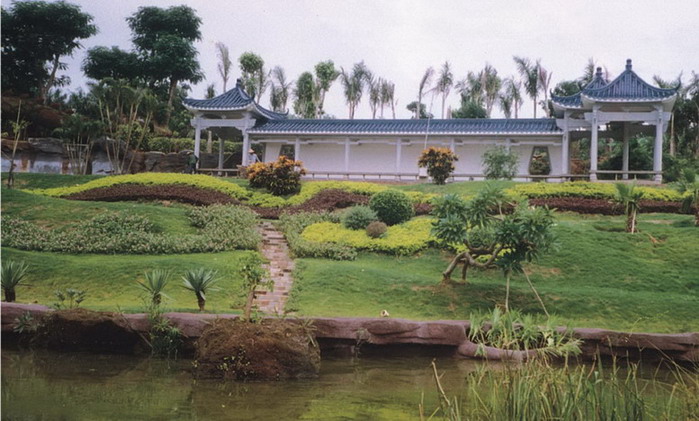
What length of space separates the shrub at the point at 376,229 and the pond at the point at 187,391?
854 cm

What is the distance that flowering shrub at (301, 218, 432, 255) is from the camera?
1700cm

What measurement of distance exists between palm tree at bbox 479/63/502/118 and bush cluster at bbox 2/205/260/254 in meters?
34.8

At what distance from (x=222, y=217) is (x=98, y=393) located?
1283 cm

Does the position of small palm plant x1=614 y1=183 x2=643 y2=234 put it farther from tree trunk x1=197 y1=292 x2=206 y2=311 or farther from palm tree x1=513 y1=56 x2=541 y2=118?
palm tree x1=513 y1=56 x2=541 y2=118

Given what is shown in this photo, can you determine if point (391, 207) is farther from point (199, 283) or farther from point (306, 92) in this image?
point (306, 92)

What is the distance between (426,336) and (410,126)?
77.3ft

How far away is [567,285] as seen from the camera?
47.4 feet

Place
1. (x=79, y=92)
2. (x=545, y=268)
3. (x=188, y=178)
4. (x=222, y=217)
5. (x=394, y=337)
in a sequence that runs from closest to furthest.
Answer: (x=394, y=337)
(x=545, y=268)
(x=222, y=217)
(x=188, y=178)
(x=79, y=92)

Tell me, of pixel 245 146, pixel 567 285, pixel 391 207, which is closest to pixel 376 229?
pixel 391 207

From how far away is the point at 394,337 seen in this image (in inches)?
392

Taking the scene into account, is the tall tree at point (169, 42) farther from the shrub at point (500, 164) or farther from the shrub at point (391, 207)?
the shrub at point (391, 207)

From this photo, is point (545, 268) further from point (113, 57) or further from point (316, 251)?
point (113, 57)

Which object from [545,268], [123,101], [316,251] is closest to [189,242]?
[316,251]

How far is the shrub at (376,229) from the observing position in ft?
58.5
